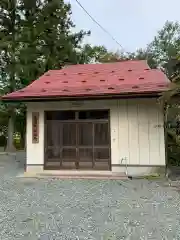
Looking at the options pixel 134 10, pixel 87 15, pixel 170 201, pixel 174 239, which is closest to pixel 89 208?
pixel 170 201

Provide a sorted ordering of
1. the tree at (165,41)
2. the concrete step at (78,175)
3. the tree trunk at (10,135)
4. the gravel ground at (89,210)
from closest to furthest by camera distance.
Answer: the gravel ground at (89,210) → the concrete step at (78,175) → the tree trunk at (10,135) → the tree at (165,41)

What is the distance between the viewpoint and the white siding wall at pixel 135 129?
10117mm

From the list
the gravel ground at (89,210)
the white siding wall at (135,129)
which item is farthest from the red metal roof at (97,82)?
the gravel ground at (89,210)

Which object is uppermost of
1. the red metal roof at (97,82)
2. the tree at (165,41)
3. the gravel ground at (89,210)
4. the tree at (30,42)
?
the tree at (165,41)

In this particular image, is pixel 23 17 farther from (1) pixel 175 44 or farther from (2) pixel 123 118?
(1) pixel 175 44

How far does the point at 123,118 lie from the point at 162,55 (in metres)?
26.3

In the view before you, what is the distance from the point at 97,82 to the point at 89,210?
22.5 feet

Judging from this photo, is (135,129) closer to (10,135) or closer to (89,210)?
(89,210)

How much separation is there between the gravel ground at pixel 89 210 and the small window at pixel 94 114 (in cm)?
259

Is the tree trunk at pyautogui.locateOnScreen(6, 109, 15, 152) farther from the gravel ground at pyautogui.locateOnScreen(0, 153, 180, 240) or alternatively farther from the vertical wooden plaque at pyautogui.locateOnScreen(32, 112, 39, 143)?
the gravel ground at pyautogui.locateOnScreen(0, 153, 180, 240)

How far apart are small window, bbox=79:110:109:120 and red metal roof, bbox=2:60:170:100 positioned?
0.77m

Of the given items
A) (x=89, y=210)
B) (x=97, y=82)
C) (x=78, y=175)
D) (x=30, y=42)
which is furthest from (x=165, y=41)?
(x=89, y=210)

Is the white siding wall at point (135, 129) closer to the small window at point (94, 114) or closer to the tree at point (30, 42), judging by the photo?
the small window at point (94, 114)

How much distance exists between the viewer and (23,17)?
72.2 ft
